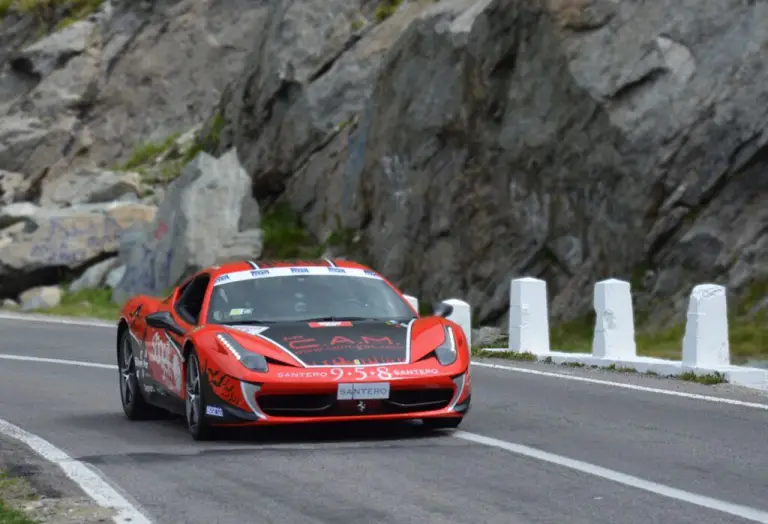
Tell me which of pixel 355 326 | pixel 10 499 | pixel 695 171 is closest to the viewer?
pixel 10 499

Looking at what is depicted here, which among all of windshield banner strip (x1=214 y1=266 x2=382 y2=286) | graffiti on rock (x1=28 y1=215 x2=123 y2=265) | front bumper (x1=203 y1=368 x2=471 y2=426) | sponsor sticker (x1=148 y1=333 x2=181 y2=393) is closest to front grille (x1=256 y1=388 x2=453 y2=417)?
front bumper (x1=203 y1=368 x2=471 y2=426)

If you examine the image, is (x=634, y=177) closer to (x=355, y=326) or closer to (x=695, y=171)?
(x=695, y=171)

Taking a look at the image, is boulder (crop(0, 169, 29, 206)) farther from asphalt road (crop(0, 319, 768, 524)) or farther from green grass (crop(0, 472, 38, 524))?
green grass (crop(0, 472, 38, 524))

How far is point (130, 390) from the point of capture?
13.5 meters

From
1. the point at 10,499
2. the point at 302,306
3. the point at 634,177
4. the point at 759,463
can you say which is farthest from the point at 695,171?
the point at 10,499

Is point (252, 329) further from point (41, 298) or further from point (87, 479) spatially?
point (41, 298)

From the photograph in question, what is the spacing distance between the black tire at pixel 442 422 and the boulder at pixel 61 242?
28941 millimetres

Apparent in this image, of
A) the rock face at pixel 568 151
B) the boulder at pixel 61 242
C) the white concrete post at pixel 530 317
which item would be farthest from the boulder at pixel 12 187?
the white concrete post at pixel 530 317

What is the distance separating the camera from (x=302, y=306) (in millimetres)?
12023

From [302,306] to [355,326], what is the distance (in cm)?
63

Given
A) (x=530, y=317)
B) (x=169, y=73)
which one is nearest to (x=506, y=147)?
(x=530, y=317)

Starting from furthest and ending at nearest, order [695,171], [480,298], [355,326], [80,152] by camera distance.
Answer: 1. [80,152]
2. [480,298]
3. [695,171]
4. [355,326]

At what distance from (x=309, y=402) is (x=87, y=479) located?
6.00ft

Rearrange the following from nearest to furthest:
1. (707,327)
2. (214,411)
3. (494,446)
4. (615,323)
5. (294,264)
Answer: (494,446) → (214,411) → (294,264) → (707,327) → (615,323)
